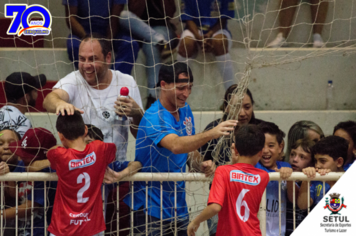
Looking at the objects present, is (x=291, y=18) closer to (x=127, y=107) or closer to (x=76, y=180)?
(x=127, y=107)

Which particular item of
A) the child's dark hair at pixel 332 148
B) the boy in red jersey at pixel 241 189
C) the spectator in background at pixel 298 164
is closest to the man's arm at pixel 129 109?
the boy in red jersey at pixel 241 189

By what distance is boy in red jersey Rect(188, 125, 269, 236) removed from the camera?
2160mm

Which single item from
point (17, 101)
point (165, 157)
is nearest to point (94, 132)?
point (165, 157)

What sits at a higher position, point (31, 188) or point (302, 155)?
point (302, 155)

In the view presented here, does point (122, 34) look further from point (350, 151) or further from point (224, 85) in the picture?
point (350, 151)

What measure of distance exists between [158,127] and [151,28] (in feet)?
6.50

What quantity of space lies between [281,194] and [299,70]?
235 cm

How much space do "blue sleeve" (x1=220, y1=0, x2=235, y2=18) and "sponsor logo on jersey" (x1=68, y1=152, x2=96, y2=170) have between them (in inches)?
96.2

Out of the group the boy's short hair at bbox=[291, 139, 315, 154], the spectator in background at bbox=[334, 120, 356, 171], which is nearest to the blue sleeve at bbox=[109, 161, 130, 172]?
A: the boy's short hair at bbox=[291, 139, 315, 154]

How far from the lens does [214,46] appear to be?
4.09m

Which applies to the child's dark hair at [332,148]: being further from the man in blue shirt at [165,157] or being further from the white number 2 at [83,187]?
the white number 2 at [83,187]

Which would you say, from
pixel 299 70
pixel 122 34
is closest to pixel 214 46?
pixel 122 34

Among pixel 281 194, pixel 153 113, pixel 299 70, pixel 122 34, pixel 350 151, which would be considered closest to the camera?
pixel 153 113

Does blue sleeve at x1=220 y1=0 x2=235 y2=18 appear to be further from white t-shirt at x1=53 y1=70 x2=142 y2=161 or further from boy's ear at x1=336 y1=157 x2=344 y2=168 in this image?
boy's ear at x1=336 y1=157 x2=344 y2=168
